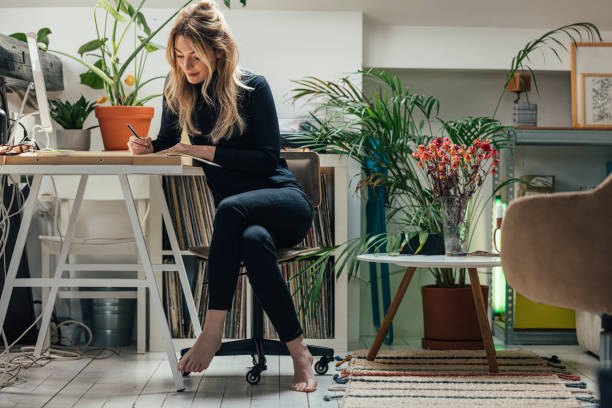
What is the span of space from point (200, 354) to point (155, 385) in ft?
1.03

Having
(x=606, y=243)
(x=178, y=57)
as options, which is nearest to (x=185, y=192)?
(x=178, y=57)

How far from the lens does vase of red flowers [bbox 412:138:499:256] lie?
96.3 inches

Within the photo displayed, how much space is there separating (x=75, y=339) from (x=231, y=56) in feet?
5.08

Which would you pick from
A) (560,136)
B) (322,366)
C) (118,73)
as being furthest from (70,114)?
(560,136)

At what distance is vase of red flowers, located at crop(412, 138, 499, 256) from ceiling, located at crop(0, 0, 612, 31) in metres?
0.94

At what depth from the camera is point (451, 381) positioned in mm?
2195

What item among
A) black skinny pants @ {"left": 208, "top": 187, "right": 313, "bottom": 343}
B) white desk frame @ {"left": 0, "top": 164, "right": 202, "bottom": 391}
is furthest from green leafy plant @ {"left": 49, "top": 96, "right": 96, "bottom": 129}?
black skinny pants @ {"left": 208, "top": 187, "right": 313, "bottom": 343}

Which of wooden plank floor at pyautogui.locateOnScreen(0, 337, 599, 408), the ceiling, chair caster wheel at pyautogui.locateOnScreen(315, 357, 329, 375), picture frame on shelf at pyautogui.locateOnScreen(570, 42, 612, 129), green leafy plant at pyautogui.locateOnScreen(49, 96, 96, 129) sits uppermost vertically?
the ceiling

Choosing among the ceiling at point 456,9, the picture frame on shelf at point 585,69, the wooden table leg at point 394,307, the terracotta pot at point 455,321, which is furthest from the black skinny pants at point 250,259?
the picture frame on shelf at point 585,69

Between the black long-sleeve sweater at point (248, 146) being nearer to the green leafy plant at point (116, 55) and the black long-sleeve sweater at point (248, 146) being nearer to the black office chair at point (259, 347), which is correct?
the black office chair at point (259, 347)

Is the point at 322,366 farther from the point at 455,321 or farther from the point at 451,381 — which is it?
the point at 455,321

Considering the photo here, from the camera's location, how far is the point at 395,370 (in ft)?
7.77

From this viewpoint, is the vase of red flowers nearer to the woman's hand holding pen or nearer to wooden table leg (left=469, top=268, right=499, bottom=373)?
wooden table leg (left=469, top=268, right=499, bottom=373)

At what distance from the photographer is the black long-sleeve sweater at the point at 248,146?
2.22 meters
